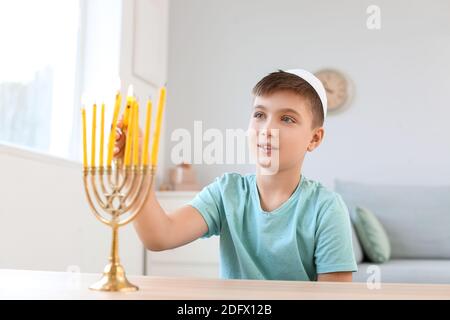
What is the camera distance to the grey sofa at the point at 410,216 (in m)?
3.26

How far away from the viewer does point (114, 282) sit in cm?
65

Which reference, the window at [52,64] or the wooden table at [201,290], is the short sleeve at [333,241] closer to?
the wooden table at [201,290]

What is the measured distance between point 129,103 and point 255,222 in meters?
0.60

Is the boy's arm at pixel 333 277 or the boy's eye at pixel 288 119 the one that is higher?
the boy's eye at pixel 288 119

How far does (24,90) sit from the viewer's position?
9.00 feet

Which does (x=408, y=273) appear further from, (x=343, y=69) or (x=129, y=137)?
(x=129, y=137)

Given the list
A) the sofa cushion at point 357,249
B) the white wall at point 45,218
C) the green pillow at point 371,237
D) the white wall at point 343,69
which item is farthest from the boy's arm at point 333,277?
the white wall at point 343,69

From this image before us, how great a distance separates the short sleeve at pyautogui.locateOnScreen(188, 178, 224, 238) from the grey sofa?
187 cm

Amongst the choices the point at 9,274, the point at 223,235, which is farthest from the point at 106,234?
the point at 9,274

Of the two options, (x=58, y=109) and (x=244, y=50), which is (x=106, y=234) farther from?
(x=244, y=50)

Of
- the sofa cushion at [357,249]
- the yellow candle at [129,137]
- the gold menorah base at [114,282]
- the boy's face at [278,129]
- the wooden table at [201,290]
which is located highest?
the boy's face at [278,129]

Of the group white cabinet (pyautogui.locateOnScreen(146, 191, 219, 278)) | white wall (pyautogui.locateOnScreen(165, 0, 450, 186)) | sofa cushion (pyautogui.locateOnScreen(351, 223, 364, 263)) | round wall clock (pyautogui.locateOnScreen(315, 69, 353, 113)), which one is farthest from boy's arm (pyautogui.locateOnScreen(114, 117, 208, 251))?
round wall clock (pyautogui.locateOnScreen(315, 69, 353, 113))

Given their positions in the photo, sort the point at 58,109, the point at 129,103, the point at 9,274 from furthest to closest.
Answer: the point at 58,109, the point at 9,274, the point at 129,103
